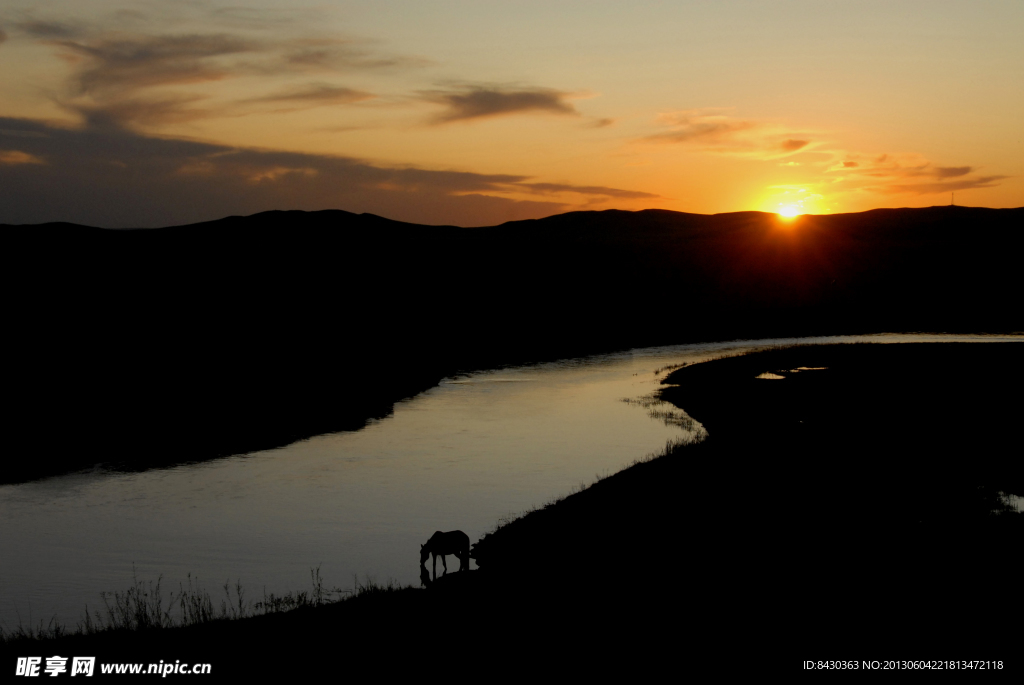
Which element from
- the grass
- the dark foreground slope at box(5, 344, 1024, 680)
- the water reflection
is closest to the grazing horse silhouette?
the dark foreground slope at box(5, 344, 1024, 680)

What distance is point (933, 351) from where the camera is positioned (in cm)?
6650

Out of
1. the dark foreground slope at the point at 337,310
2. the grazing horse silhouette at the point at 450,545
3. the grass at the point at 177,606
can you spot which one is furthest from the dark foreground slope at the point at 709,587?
the dark foreground slope at the point at 337,310

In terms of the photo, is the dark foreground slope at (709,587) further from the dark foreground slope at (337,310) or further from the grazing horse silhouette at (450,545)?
the dark foreground slope at (337,310)

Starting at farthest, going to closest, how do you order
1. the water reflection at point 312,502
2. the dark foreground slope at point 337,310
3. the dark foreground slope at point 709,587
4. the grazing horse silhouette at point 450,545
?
the dark foreground slope at point 337,310
the water reflection at point 312,502
the grazing horse silhouette at point 450,545
the dark foreground slope at point 709,587

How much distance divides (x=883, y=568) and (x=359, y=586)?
977 cm

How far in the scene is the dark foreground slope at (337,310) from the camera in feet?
143

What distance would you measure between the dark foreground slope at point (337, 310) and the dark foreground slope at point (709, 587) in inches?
780

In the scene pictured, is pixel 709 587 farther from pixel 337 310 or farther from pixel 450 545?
pixel 337 310

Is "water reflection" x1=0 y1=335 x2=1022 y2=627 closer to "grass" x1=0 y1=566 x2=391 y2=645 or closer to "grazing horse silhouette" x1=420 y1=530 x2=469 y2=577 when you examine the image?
"grass" x1=0 y1=566 x2=391 y2=645

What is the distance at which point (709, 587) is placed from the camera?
14.1 m

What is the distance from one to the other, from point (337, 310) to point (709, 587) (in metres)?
85.6

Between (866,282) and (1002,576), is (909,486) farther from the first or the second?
(866,282)

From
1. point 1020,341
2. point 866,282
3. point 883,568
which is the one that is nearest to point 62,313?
point 883,568

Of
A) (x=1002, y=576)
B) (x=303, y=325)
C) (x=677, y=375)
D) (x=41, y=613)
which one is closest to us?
(x=1002, y=576)
